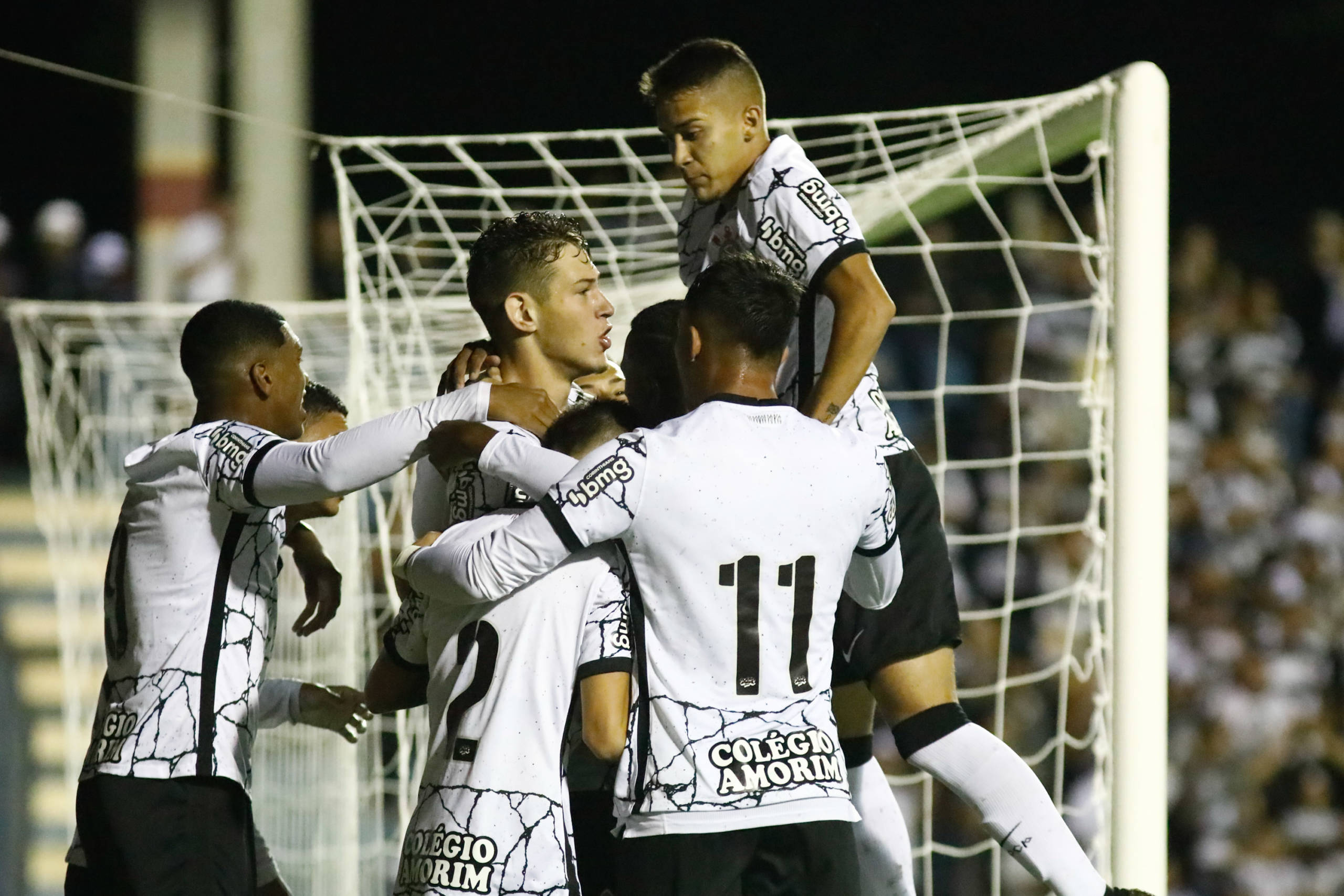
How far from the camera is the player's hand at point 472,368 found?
2.66 m

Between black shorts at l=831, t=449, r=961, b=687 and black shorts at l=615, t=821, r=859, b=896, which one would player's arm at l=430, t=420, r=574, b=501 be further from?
black shorts at l=831, t=449, r=961, b=687

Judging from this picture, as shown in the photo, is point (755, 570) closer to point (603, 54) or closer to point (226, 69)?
point (226, 69)

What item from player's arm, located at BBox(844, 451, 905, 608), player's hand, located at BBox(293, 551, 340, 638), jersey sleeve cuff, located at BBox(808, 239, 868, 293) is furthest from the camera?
player's hand, located at BBox(293, 551, 340, 638)

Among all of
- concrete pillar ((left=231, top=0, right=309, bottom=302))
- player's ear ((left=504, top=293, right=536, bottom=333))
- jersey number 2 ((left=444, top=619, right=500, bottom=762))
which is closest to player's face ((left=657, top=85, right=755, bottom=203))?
player's ear ((left=504, top=293, right=536, bottom=333))

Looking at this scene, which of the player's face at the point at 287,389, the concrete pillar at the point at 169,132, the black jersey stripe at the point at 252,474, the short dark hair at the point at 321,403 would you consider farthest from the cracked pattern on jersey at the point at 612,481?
the concrete pillar at the point at 169,132

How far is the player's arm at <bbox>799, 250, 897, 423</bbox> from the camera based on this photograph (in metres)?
2.64

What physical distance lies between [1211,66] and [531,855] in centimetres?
996

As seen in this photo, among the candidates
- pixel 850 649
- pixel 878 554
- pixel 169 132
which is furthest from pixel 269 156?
pixel 878 554

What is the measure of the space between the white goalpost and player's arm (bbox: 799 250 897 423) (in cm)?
112

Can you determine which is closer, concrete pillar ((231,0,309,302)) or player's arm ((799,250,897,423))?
player's arm ((799,250,897,423))

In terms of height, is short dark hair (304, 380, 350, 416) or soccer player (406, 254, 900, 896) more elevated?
short dark hair (304, 380, 350, 416)

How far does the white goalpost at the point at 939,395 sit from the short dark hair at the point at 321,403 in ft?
2.60

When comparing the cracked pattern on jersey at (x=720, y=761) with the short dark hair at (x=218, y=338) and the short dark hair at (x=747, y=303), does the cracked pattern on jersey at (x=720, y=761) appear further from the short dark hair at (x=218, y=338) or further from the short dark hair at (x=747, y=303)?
the short dark hair at (x=218, y=338)

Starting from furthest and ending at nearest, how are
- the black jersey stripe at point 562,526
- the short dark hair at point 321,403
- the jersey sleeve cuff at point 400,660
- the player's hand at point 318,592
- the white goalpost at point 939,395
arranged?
the white goalpost at point 939,395, the short dark hair at point 321,403, the player's hand at point 318,592, the jersey sleeve cuff at point 400,660, the black jersey stripe at point 562,526
